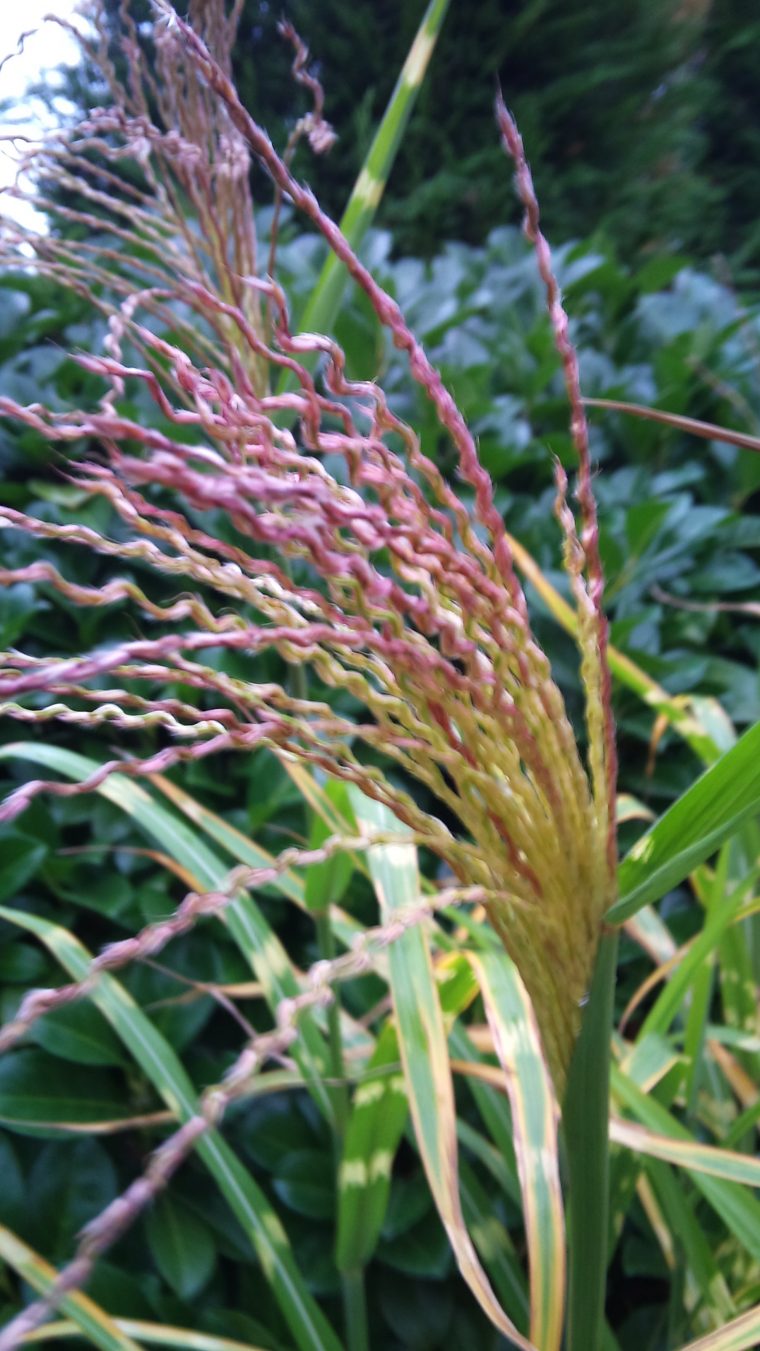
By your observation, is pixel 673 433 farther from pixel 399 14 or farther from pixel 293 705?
pixel 399 14

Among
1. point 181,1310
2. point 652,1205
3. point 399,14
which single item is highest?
point 399,14

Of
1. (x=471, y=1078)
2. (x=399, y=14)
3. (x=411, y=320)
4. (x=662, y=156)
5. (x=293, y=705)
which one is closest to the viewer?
(x=293, y=705)

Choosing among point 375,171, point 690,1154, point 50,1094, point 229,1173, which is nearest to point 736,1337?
point 690,1154

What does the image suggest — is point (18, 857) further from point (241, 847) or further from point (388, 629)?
point (388, 629)

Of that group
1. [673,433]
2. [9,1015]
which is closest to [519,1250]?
[9,1015]

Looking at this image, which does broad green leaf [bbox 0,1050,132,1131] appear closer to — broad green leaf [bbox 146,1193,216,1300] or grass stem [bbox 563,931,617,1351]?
broad green leaf [bbox 146,1193,216,1300]

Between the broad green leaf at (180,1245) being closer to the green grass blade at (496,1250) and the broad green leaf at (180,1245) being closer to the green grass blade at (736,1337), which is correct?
the green grass blade at (496,1250)
